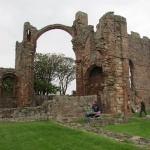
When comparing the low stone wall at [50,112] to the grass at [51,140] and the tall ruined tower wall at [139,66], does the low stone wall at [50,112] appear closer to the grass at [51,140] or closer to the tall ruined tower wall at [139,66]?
the grass at [51,140]

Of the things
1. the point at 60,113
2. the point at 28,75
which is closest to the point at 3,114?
the point at 60,113

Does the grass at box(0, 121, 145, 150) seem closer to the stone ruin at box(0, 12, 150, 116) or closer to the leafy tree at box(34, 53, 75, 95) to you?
the stone ruin at box(0, 12, 150, 116)

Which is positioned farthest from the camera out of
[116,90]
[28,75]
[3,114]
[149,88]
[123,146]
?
[149,88]

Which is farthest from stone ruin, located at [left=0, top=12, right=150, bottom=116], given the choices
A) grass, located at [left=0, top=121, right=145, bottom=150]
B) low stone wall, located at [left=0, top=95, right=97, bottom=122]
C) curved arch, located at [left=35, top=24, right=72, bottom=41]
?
grass, located at [left=0, top=121, right=145, bottom=150]

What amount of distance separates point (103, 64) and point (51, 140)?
11309mm

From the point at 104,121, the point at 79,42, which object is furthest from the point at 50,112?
the point at 79,42

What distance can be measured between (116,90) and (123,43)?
387 cm

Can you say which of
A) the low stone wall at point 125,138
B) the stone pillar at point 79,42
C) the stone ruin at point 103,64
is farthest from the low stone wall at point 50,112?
the stone pillar at point 79,42

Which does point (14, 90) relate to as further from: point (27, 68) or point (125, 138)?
point (125, 138)

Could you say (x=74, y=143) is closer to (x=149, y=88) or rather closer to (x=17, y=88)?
(x=17, y=88)

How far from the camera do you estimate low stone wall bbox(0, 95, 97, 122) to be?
1588 cm

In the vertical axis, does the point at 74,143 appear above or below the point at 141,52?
below

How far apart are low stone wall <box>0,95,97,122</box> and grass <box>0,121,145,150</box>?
3.95 metres

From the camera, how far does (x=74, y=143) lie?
9.26 metres
